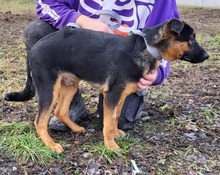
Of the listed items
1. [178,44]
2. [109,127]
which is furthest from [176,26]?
[109,127]

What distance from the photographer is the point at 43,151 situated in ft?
12.1

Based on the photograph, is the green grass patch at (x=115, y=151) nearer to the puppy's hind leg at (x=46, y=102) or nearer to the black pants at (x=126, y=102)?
the puppy's hind leg at (x=46, y=102)

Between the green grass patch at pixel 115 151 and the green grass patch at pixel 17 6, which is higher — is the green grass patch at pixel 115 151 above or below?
above

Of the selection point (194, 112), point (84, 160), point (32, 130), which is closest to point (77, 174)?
point (84, 160)

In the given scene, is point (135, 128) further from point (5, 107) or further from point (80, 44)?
point (5, 107)

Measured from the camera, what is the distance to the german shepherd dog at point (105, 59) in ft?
12.2

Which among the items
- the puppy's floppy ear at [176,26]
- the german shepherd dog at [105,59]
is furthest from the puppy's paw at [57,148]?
the puppy's floppy ear at [176,26]

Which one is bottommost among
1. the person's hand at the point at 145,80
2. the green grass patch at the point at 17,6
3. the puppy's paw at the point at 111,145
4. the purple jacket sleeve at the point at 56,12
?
the green grass patch at the point at 17,6

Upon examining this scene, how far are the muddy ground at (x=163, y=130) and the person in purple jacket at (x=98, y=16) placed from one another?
250 mm

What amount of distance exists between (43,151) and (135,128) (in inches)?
47.0

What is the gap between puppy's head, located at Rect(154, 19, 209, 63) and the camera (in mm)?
3711

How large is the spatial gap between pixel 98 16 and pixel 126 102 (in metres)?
0.98

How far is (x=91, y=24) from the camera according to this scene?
13.5ft

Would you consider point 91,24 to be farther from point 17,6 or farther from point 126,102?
point 17,6
